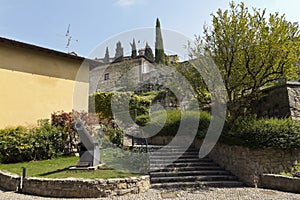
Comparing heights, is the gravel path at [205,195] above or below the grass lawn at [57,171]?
below

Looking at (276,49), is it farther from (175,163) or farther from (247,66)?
(175,163)

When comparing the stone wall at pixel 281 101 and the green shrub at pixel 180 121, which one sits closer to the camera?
the stone wall at pixel 281 101

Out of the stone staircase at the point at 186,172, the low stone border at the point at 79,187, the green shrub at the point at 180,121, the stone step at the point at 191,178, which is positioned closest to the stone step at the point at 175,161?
the stone staircase at the point at 186,172

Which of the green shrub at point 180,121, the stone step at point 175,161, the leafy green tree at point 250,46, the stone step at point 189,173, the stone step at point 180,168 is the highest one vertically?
the leafy green tree at point 250,46

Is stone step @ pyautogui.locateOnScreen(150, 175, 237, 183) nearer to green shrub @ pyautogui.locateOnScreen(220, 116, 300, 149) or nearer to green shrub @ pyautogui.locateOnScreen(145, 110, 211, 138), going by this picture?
green shrub @ pyautogui.locateOnScreen(220, 116, 300, 149)

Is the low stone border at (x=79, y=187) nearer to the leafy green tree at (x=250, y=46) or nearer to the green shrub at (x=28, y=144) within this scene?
the green shrub at (x=28, y=144)

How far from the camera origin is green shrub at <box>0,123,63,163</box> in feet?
27.8

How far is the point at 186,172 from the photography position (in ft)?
24.3

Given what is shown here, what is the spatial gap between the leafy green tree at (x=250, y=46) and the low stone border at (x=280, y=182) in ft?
10.1

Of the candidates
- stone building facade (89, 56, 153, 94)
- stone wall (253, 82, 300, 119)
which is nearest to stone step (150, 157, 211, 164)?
stone wall (253, 82, 300, 119)

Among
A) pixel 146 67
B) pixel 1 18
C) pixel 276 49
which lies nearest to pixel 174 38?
pixel 276 49

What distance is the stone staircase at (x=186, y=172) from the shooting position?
6836 millimetres

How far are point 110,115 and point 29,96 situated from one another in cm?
574

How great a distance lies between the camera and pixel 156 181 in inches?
269
